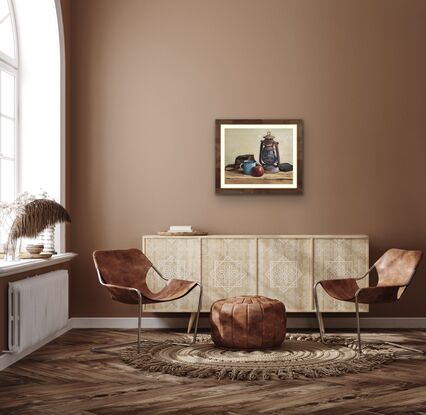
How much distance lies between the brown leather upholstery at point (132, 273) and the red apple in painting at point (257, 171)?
137 centimetres

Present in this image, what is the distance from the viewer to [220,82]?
6.71 meters

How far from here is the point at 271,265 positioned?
6238mm

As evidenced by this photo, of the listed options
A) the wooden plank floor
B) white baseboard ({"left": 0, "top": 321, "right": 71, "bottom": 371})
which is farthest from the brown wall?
the wooden plank floor

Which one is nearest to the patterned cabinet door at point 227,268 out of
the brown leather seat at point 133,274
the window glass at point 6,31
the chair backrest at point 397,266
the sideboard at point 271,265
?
the sideboard at point 271,265

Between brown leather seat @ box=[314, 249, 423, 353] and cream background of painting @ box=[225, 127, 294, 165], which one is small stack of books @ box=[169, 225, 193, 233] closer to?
cream background of painting @ box=[225, 127, 294, 165]

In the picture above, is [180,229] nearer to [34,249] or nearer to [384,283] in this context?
[34,249]

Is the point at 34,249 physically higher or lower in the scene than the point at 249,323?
higher

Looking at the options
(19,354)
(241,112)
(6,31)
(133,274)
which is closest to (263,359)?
(133,274)

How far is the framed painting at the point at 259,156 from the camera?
664 cm

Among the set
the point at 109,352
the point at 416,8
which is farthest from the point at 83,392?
the point at 416,8

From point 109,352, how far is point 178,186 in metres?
1.94

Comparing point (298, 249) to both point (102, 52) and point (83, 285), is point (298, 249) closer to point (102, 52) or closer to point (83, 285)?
point (83, 285)

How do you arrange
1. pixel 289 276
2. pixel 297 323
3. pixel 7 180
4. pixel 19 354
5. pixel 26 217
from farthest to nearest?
pixel 297 323
pixel 289 276
pixel 7 180
pixel 26 217
pixel 19 354

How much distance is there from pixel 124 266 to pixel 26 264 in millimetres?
1092
